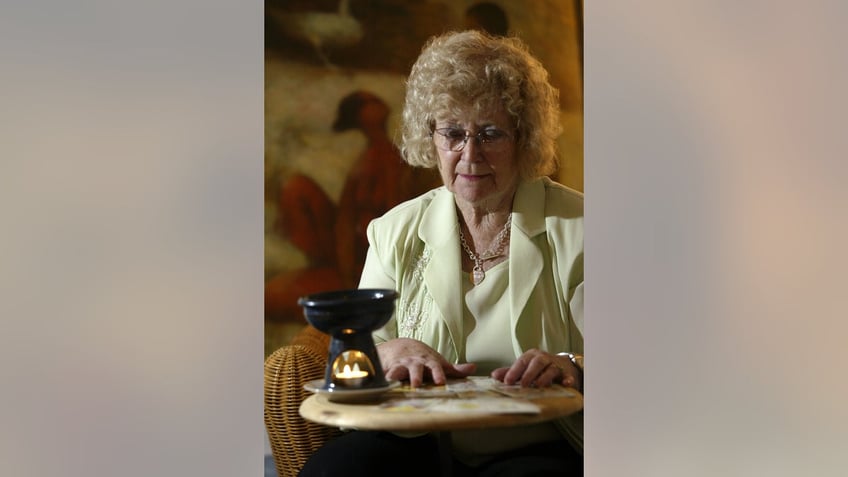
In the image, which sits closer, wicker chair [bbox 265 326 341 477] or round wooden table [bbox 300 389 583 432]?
round wooden table [bbox 300 389 583 432]

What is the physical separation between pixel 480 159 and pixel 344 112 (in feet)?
0.89

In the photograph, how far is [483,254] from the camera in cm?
226

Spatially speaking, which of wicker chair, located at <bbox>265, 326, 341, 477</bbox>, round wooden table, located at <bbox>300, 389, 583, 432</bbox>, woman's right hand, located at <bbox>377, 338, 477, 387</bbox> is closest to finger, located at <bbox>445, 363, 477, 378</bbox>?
woman's right hand, located at <bbox>377, 338, 477, 387</bbox>

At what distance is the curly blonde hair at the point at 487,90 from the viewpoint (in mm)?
2240

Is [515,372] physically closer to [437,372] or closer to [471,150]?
[437,372]

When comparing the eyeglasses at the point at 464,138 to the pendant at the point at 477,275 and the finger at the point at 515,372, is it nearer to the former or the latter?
the pendant at the point at 477,275

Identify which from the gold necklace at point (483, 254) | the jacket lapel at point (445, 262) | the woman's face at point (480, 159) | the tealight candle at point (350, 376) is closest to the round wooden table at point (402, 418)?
the tealight candle at point (350, 376)

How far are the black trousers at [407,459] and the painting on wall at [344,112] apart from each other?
9.3 inches

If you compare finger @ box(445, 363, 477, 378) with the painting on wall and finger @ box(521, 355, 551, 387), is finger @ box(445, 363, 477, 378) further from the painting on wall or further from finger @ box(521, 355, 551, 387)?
the painting on wall

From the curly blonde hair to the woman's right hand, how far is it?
1.11 feet

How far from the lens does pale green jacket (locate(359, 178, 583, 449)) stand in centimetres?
223

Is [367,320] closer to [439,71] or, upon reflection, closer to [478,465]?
[478,465]

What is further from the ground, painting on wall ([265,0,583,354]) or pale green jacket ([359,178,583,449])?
painting on wall ([265,0,583,354])

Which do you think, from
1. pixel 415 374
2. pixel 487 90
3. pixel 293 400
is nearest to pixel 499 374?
pixel 415 374
